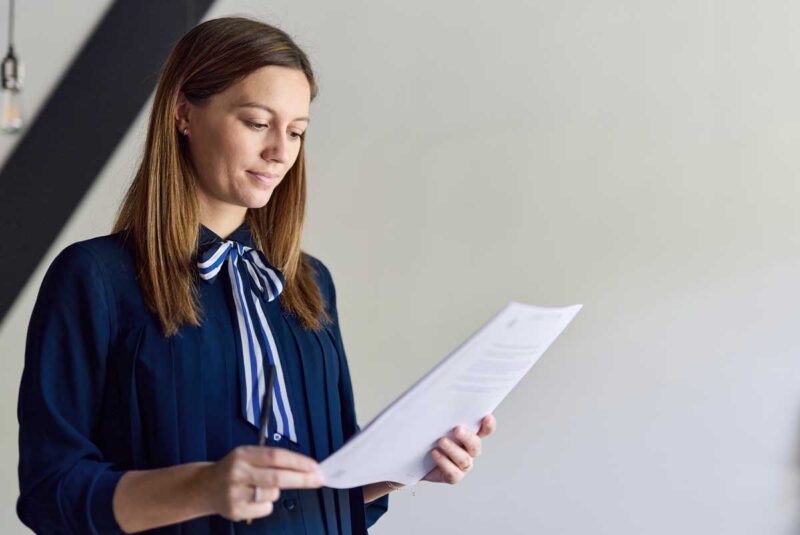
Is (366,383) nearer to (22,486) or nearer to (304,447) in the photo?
(304,447)

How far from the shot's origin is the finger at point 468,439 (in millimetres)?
1218

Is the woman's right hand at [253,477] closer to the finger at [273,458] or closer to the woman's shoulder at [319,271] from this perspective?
the finger at [273,458]

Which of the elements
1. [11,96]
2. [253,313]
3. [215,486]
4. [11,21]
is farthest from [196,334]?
[11,21]

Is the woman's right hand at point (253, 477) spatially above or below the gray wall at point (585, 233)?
below

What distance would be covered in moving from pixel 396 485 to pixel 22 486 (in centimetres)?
52

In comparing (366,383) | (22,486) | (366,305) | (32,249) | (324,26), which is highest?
(324,26)

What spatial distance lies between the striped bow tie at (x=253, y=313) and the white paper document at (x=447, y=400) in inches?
7.2

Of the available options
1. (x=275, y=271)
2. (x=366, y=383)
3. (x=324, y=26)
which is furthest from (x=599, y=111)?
(x=275, y=271)

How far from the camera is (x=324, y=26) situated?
2299mm

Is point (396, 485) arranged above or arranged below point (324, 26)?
below

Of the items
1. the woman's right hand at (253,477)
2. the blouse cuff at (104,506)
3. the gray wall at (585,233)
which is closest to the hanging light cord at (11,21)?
the gray wall at (585,233)

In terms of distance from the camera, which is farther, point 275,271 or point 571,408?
point 571,408

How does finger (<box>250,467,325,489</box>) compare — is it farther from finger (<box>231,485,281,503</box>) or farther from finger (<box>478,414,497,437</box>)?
finger (<box>478,414,497,437</box>)

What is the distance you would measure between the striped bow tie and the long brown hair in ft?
0.15
